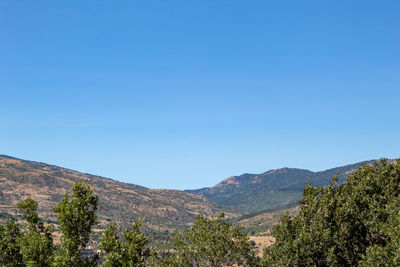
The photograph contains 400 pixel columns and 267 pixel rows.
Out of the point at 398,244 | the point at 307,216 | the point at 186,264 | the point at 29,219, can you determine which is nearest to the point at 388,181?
the point at 307,216

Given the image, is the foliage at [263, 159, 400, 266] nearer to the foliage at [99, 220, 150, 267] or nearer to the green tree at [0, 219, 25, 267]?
the foliage at [99, 220, 150, 267]

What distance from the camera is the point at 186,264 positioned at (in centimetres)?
5231

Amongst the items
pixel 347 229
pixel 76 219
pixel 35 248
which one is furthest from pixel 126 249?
pixel 347 229

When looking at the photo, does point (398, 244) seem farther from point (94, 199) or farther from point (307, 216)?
point (94, 199)

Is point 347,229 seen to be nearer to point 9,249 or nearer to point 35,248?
point 35,248

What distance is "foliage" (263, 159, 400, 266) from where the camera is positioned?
4516 centimetres

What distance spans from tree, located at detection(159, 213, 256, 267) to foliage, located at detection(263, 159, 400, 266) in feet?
13.3

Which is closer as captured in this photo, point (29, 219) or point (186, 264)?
point (29, 219)

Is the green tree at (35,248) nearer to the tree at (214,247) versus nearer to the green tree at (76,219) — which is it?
the green tree at (76,219)

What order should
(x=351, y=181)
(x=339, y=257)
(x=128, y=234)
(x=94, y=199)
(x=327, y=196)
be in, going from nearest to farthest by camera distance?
(x=128, y=234)
(x=94, y=199)
(x=339, y=257)
(x=327, y=196)
(x=351, y=181)

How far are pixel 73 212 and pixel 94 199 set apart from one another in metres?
2.31

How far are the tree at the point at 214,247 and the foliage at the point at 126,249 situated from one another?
15.8 m

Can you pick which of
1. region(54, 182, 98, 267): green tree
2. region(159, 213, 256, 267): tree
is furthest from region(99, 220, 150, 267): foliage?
region(159, 213, 256, 267): tree

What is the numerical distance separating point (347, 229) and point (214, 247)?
1672 centimetres
